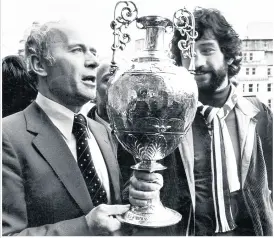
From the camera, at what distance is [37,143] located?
4.36 feet

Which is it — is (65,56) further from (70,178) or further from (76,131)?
(70,178)

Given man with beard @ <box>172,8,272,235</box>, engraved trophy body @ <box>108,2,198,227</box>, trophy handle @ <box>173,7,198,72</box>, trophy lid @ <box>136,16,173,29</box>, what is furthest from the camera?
man with beard @ <box>172,8,272,235</box>

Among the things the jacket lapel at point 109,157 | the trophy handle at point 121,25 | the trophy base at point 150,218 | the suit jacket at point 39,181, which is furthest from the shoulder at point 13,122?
the trophy base at point 150,218

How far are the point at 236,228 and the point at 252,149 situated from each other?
33cm

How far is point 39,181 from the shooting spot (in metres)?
1.32

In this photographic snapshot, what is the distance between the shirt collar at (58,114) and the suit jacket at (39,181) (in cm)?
2

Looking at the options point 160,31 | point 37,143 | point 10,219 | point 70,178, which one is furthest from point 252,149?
point 10,219

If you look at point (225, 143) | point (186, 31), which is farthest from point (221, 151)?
point (186, 31)

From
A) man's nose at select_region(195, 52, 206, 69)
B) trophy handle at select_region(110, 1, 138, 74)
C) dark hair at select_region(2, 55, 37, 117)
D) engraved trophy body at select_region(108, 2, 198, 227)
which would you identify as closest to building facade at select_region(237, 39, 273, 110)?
man's nose at select_region(195, 52, 206, 69)

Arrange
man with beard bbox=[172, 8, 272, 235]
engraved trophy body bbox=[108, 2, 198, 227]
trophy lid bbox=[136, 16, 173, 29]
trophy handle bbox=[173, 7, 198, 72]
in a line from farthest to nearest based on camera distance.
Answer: man with beard bbox=[172, 8, 272, 235]
trophy handle bbox=[173, 7, 198, 72]
trophy lid bbox=[136, 16, 173, 29]
engraved trophy body bbox=[108, 2, 198, 227]

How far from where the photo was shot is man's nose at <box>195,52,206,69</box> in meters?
1.53

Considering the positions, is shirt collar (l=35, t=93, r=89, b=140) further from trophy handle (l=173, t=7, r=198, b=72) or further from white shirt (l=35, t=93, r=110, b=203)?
trophy handle (l=173, t=7, r=198, b=72)

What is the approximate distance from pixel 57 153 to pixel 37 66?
1.07ft

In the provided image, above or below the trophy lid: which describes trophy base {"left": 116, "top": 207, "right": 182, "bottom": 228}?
→ below
